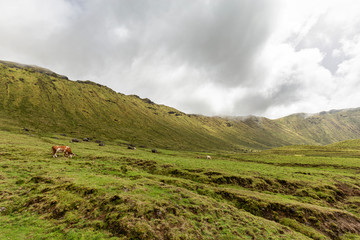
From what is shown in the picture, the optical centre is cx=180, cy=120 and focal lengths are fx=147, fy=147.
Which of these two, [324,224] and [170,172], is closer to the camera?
[324,224]

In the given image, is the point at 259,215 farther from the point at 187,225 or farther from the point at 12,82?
the point at 12,82

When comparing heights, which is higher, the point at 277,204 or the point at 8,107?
the point at 8,107

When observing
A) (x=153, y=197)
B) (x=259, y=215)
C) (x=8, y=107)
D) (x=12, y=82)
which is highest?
(x=12, y=82)

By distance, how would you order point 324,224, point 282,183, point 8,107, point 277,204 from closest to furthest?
point 324,224
point 277,204
point 282,183
point 8,107

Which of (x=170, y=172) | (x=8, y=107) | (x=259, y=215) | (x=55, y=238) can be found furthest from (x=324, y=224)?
(x=8, y=107)

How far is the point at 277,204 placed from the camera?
72.0 ft

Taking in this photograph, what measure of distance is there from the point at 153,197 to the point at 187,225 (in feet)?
18.6

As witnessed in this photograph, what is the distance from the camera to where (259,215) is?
67.1 ft

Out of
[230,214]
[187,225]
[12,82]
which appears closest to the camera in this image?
[187,225]

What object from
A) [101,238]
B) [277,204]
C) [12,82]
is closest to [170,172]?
[277,204]

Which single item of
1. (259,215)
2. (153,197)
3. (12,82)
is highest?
(12,82)

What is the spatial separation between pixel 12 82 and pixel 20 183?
23422cm

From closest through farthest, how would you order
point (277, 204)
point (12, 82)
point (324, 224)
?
1. point (324, 224)
2. point (277, 204)
3. point (12, 82)

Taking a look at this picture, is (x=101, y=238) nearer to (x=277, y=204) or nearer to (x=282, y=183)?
(x=277, y=204)
